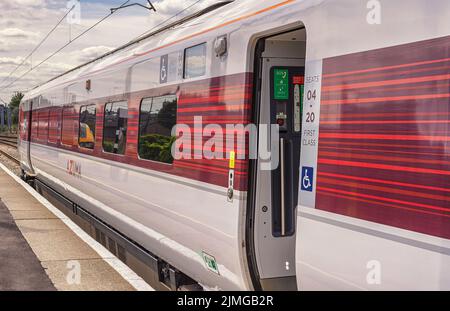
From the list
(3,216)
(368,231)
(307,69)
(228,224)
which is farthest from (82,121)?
(368,231)

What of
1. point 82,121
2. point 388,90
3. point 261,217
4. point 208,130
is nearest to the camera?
point 388,90

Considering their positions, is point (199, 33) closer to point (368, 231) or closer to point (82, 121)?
point (368, 231)

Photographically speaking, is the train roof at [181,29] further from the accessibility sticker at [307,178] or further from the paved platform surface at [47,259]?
the paved platform surface at [47,259]

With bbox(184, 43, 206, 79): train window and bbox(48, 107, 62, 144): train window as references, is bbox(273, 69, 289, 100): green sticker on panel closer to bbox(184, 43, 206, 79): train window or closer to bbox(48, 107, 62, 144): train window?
bbox(184, 43, 206, 79): train window

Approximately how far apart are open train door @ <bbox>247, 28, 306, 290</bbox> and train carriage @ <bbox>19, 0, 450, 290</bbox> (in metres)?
0.01

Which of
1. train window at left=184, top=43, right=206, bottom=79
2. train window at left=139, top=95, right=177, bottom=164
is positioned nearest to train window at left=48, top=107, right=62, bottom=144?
train window at left=139, top=95, right=177, bottom=164

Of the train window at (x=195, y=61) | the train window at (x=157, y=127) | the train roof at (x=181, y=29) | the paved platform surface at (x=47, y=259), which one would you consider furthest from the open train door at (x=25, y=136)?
the train window at (x=195, y=61)

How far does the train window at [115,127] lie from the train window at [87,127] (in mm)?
834

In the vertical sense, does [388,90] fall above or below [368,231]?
above

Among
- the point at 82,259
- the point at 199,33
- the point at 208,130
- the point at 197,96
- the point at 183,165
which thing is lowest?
the point at 82,259

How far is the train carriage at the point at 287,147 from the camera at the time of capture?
2893 mm

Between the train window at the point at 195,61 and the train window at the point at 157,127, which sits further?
the train window at the point at 157,127

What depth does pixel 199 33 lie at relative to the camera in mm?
5480

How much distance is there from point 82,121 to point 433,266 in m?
8.30
